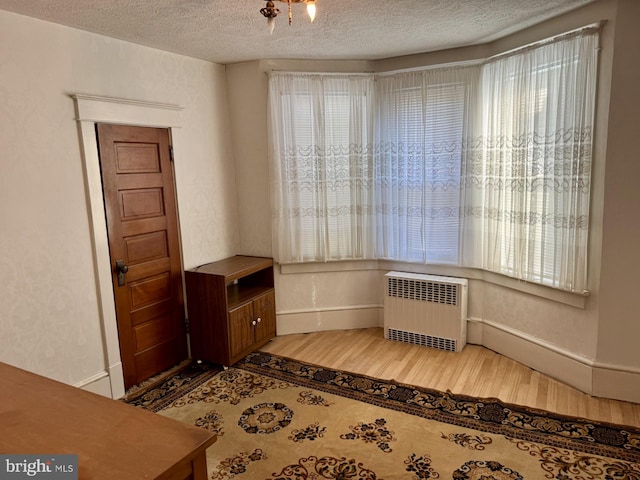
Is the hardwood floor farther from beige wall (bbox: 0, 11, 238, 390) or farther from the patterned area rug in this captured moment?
beige wall (bbox: 0, 11, 238, 390)

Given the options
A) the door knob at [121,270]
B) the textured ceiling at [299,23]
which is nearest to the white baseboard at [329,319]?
the door knob at [121,270]

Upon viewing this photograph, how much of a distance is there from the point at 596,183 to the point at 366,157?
1870 mm

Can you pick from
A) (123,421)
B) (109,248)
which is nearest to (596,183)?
(123,421)

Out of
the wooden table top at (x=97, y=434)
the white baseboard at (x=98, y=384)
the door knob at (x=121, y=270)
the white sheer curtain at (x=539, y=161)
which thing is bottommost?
the white baseboard at (x=98, y=384)

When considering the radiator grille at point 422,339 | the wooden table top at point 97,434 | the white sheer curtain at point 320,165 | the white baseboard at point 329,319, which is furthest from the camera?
the white baseboard at point 329,319

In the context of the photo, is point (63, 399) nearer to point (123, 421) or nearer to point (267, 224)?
point (123, 421)

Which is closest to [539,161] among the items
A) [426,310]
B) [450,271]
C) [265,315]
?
[450,271]

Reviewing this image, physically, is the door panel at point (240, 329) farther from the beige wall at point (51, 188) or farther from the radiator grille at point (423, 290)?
the radiator grille at point (423, 290)

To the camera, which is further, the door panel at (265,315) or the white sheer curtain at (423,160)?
the door panel at (265,315)

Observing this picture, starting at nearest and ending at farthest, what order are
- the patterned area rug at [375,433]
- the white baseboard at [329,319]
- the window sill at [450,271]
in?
the patterned area rug at [375,433] → the window sill at [450,271] → the white baseboard at [329,319]

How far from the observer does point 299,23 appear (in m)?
2.93

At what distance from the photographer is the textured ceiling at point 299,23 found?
8.32ft

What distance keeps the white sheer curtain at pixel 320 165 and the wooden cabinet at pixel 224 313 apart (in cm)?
49

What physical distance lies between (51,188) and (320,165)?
2144mm
